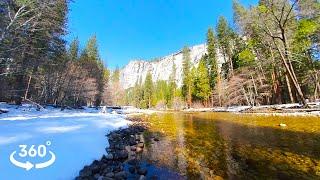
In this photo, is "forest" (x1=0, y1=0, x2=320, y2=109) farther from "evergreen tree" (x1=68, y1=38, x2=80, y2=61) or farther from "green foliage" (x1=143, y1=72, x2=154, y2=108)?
"green foliage" (x1=143, y1=72, x2=154, y2=108)

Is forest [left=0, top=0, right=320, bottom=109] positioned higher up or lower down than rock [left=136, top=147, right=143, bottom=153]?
higher up

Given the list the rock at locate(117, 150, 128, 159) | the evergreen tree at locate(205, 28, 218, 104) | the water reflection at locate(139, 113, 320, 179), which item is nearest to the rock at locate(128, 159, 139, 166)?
the rock at locate(117, 150, 128, 159)

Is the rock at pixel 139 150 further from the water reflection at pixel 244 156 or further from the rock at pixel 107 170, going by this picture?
the rock at pixel 107 170

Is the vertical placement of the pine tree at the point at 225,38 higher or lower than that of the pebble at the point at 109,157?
higher

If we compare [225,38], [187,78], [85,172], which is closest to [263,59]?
[85,172]

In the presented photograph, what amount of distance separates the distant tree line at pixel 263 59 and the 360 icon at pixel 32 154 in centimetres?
1863

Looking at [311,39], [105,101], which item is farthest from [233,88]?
[105,101]

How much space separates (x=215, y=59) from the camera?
67.4m

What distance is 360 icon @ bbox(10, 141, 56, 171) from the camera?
663 centimetres

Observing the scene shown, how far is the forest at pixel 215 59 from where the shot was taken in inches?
645

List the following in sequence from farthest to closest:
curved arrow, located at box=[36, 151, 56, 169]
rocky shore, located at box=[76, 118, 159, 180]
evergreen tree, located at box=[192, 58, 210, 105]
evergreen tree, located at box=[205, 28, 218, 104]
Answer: evergreen tree, located at box=[192, 58, 210, 105] < evergreen tree, located at box=[205, 28, 218, 104] < rocky shore, located at box=[76, 118, 159, 180] < curved arrow, located at box=[36, 151, 56, 169]

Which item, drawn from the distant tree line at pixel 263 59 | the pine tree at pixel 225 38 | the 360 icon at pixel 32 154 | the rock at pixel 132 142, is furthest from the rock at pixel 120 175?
the pine tree at pixel 225 38

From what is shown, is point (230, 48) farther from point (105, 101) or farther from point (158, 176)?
point (158, 176)

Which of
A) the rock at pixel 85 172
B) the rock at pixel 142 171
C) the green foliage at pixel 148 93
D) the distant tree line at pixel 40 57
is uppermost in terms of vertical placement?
the green foliage at pixel 148 93
